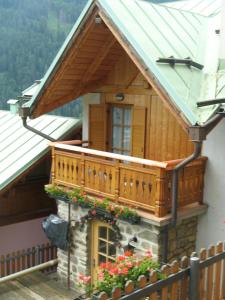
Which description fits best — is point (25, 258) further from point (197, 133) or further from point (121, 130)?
point (197, 133)

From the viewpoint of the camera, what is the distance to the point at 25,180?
1370cm

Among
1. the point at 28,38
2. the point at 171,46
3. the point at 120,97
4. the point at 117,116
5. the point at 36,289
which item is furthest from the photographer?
the point at 28,38

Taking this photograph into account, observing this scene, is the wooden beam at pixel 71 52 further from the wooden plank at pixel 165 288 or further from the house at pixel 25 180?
the wooden plank at pixel 165 288

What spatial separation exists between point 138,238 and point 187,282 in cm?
309

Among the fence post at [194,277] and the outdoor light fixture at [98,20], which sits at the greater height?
the outdoor light fixture at [98,20]

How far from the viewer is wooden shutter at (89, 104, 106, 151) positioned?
39.2 feet

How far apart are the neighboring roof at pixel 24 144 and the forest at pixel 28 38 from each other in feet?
72.7

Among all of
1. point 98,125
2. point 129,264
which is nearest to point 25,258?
point 98,125

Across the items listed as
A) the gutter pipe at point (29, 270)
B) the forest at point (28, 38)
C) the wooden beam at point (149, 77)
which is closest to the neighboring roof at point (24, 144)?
the gutter pipe at point (29, 270)

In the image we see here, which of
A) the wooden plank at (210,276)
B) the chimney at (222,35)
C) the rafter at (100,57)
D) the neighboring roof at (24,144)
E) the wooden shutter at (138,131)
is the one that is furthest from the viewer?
the neighboring roof at (24,144)

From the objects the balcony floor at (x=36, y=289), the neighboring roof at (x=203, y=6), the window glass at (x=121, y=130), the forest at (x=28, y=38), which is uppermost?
the forest at (x=28, y=38)

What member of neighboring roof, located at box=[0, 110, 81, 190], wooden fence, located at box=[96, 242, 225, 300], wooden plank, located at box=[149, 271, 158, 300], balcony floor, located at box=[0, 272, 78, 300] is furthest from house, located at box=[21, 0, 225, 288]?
wooden plank, located at box=[149, 271, 158, 300]

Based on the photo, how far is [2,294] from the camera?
11250 millimetres

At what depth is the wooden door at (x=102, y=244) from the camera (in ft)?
34.6
